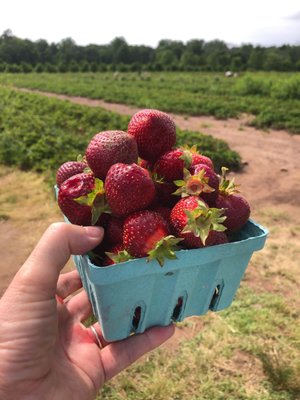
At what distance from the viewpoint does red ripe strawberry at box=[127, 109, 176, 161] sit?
1694mm

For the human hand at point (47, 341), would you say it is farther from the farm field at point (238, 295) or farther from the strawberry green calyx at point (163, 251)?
the farm field at point (238, 295)

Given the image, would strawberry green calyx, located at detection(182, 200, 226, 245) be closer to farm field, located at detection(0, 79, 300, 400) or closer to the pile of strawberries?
the pile of strawberries

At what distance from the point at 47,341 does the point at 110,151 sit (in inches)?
31.0

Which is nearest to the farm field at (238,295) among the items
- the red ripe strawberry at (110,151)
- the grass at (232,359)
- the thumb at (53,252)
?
the grass at (232,359)

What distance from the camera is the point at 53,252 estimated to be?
4.99 ft

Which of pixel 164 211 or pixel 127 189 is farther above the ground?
pixel 127 189

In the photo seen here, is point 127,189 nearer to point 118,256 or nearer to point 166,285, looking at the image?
point 118,256

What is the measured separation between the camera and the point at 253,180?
7.30 meters

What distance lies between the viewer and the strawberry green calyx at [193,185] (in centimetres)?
151

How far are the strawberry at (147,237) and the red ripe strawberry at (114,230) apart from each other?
0.23 feet

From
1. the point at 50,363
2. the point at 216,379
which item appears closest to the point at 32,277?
the point at 50,363

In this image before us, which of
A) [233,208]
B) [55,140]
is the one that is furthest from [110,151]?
[55,140]

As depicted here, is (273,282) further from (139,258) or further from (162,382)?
(139,258)

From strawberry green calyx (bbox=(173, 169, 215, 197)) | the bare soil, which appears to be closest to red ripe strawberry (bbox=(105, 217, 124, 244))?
strawberry green calyx (bbox=(173, 169, 215, 197))
